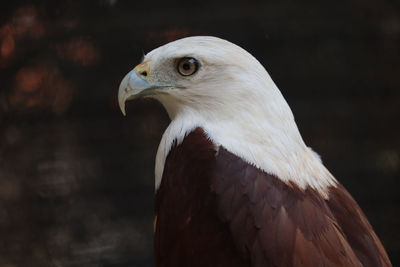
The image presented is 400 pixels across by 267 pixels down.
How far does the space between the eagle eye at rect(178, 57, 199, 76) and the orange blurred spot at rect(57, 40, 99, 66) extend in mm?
1290

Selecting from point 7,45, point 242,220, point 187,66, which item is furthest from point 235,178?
point 7,45

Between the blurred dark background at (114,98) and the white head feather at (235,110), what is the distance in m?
1.22

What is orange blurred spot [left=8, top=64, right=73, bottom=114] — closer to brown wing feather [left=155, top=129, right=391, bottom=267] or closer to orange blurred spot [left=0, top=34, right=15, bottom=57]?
orange blurred spot [left=0, top=34, right=15, bottom=57]

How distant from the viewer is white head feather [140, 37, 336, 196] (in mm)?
1647

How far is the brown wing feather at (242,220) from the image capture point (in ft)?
4.92

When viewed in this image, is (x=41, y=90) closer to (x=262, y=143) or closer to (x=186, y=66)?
(x=186, y=66)

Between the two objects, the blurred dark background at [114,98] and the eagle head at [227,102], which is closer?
the eagle head at [227,102]

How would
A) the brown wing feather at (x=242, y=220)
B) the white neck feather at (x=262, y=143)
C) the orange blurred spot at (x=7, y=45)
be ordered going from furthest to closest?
1. the orange blurred spot at (x=7, y=45)
2. the white neck feather at (x=262, y=143)
3. the brown wing feather at (x=242, y=220)

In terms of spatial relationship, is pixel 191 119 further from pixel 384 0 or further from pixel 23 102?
pixel 384 0

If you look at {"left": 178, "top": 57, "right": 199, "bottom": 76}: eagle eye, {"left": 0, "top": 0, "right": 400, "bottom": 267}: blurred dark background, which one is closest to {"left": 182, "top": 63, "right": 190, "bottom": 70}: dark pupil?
{"left": 178, "top": 57, "right": 199, "bottom": 76}: eagle eye

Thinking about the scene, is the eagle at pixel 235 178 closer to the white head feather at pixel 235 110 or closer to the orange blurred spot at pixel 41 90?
the white head feather at pixel 235 110

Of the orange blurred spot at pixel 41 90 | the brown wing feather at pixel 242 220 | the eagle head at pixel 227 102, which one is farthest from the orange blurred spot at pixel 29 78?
the brown wing feather at pixel 242 220

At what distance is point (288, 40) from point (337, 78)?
1.22ft

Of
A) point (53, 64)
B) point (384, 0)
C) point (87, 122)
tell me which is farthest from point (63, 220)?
point (384, 0)
